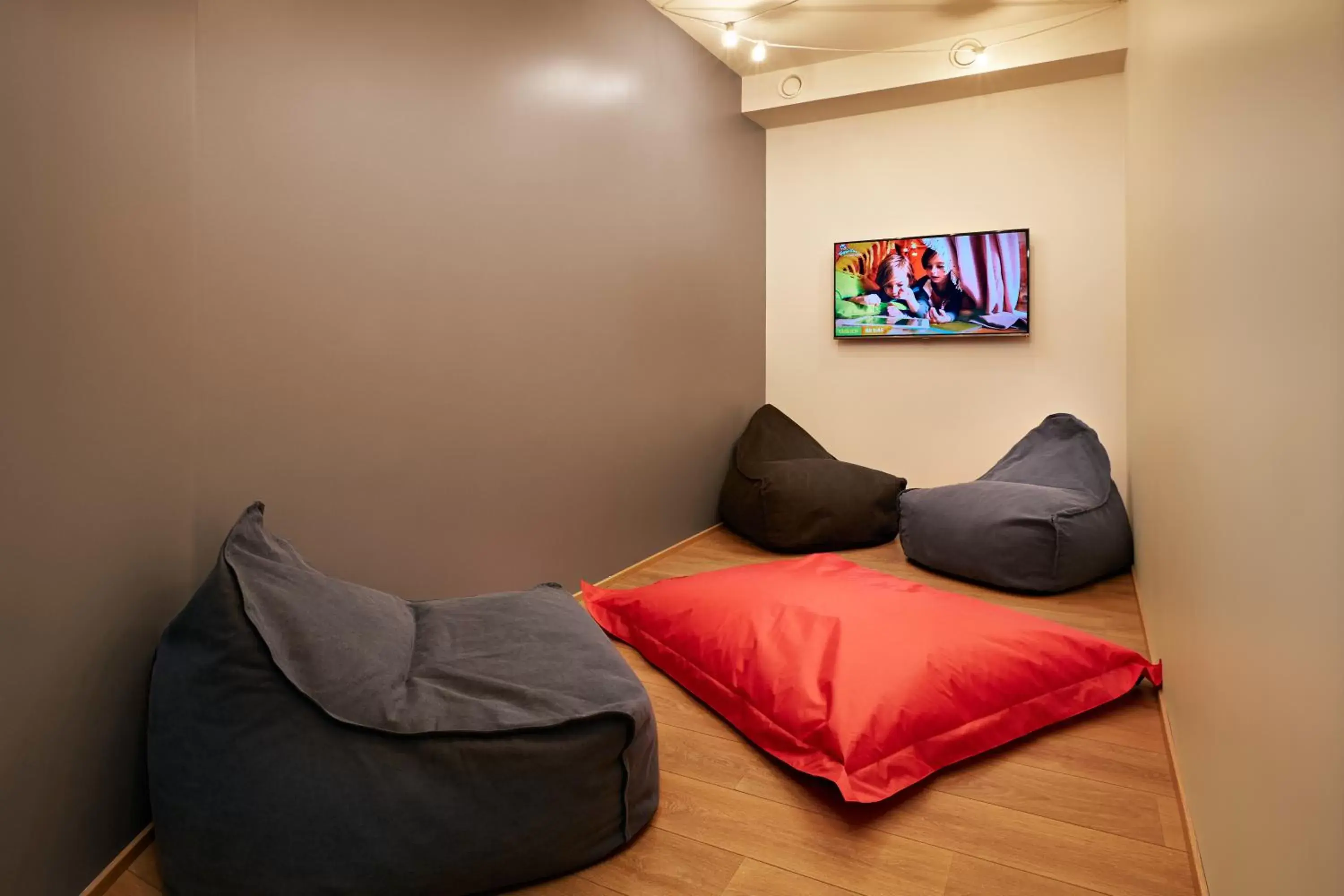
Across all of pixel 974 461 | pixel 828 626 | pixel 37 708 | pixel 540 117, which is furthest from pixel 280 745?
pixel 974 461

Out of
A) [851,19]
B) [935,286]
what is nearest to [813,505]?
[935,286]

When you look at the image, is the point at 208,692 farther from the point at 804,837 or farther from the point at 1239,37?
the point at 1239,37

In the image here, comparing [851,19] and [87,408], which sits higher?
[851,19]

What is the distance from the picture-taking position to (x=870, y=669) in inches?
83.4

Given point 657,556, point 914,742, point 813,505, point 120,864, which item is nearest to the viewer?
point 120,864

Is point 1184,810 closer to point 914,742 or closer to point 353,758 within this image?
point 914,742

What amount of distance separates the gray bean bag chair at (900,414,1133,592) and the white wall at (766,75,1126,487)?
66 cm

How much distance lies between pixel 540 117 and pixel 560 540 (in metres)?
1.66

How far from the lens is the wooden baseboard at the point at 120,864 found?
154cm

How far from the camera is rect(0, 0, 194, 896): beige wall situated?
1298 mm

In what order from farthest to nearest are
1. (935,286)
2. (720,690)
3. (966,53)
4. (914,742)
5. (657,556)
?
(935,286) → (966,53) → (657,556) → (720,690) → (914,742)

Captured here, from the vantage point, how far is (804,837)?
5.78 feet

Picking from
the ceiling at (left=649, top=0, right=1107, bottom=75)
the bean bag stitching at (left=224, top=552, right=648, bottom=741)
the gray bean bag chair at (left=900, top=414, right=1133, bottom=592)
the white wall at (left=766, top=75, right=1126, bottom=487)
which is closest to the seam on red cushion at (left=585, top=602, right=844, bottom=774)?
the bean bag stitching at (left=224, top=552, right=648, bottom=741)

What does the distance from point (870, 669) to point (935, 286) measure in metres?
3.34
